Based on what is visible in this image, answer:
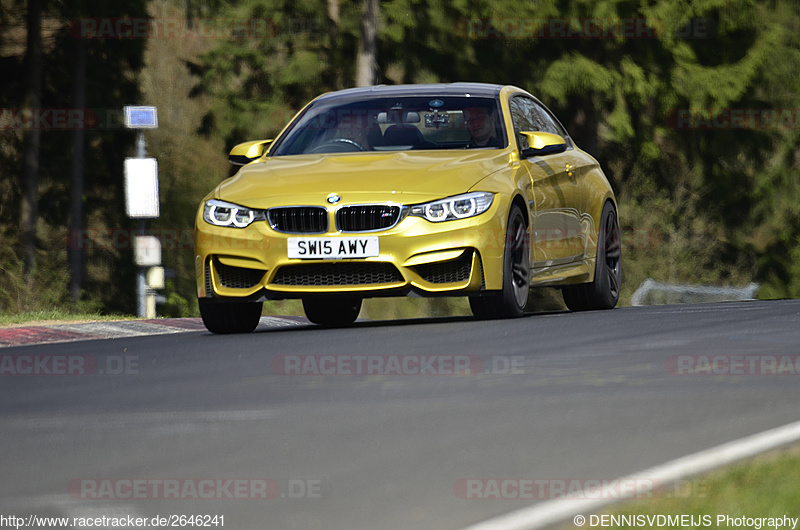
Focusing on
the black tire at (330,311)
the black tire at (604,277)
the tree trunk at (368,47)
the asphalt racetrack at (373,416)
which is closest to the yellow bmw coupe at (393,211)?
the asphalt racetrack at (373,416)

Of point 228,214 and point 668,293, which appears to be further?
point 668,293

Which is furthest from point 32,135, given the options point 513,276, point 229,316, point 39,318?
point 513,276

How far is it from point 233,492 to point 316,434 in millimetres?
1091

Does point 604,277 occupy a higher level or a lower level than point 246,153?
lower

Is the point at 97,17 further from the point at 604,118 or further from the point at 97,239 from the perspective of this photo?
the point at 604,118

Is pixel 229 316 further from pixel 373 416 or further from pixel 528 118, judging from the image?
pixel 373 416

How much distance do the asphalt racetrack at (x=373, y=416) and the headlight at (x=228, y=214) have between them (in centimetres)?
82

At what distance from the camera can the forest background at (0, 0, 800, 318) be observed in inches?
1334

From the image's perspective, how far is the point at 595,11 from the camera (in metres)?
33.1

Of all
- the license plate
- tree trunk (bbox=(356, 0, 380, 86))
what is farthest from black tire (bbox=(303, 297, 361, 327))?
tree trunk (bbox=(356, 0, 380, 86))

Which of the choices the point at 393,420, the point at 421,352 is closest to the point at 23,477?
the point at 393,420

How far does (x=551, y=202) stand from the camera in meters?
11.9

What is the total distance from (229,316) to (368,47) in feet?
72.9

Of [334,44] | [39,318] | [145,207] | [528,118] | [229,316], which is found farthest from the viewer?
[334,44]
